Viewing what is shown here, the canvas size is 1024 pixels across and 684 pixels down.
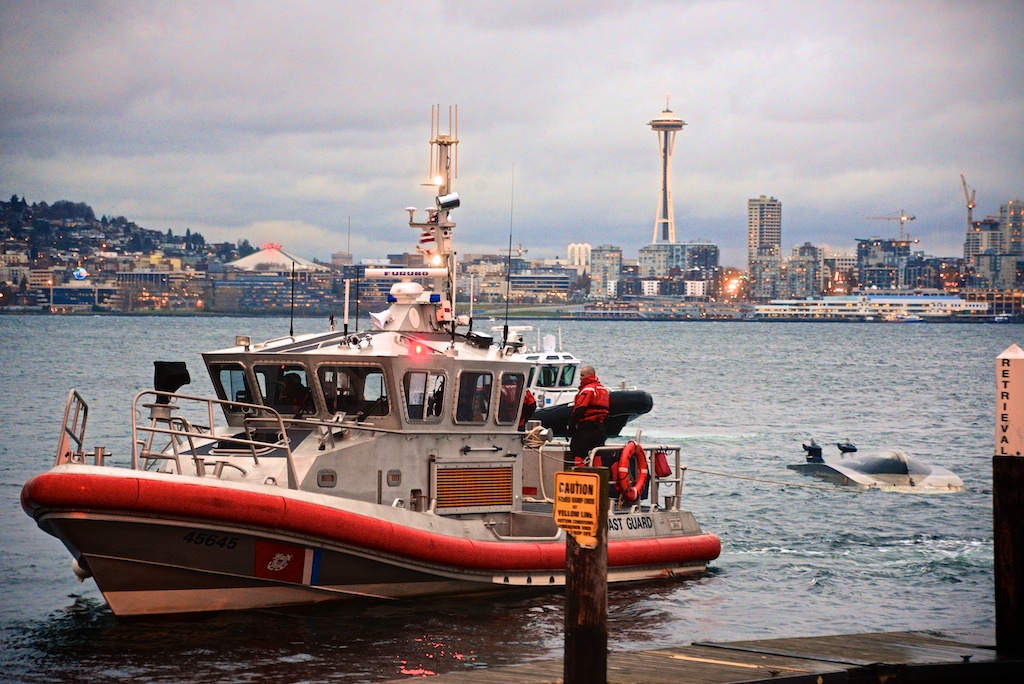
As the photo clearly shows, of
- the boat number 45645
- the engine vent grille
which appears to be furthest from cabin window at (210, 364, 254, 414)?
the engine vent grille

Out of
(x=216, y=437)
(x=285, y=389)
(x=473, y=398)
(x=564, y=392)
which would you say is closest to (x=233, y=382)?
(x=285, y=389)

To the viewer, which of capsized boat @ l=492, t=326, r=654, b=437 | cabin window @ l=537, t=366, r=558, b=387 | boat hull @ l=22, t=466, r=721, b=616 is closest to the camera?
boat hull @ l=22, t=466, r=721, b=616

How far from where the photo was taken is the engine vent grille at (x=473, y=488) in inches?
549

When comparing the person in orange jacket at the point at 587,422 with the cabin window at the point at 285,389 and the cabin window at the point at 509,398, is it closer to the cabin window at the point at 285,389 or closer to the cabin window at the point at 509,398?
the cabin window at the point at 509,398

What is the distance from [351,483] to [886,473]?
1613 centimetres

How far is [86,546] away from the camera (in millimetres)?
11648

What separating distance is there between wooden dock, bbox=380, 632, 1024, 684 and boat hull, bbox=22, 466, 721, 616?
3.32m

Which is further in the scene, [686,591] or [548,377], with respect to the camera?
[548,377]

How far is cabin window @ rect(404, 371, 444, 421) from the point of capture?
13.7 metres

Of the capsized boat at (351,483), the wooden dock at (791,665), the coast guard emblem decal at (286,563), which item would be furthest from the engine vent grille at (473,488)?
the wooden dock at (791,665)

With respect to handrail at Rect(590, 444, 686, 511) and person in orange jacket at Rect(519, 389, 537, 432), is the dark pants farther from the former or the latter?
person in orange jacket at Rect(519, 389, 537, 432)

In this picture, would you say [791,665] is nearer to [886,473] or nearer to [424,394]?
[424,394]

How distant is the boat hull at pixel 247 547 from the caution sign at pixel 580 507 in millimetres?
4426

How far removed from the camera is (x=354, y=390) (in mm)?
13672
